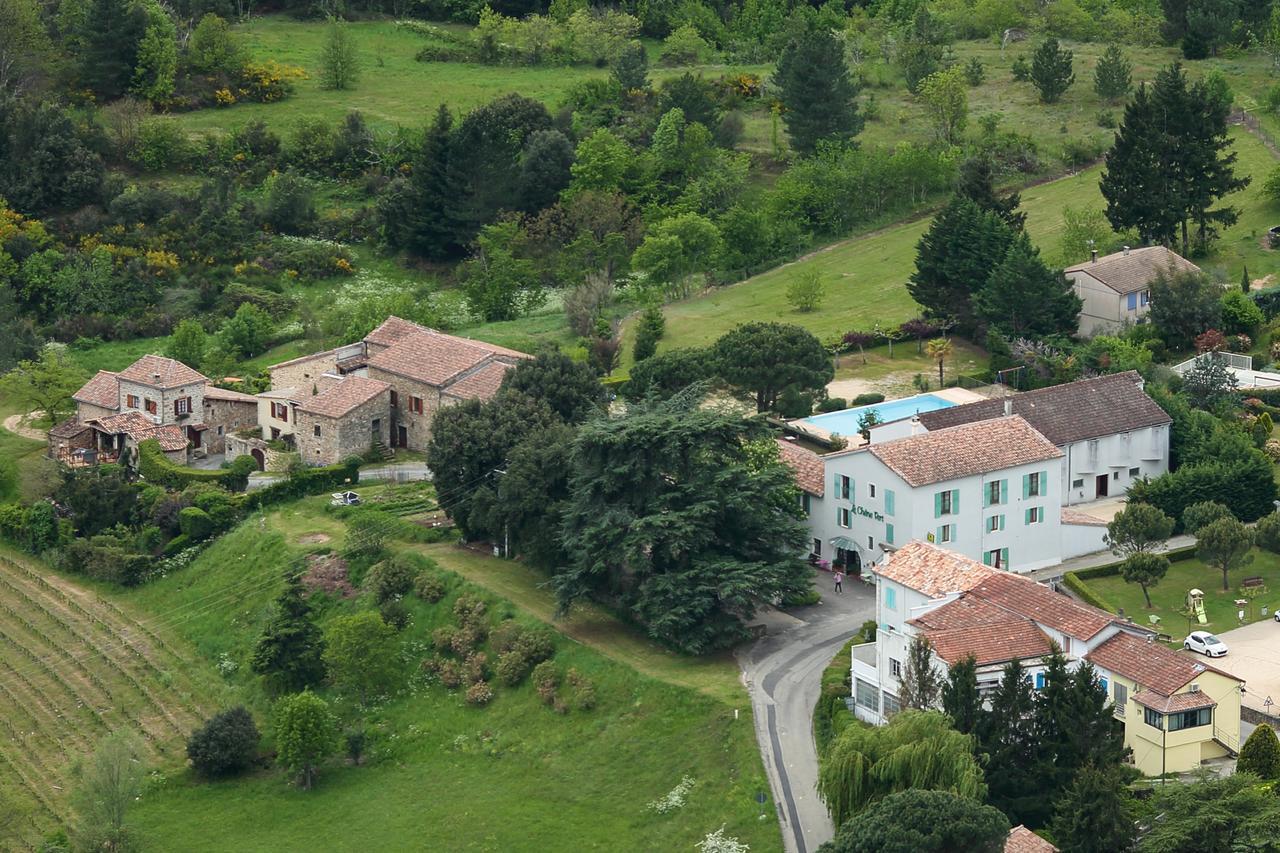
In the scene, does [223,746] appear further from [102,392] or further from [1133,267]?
[1133,267]

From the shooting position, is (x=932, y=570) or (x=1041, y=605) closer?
(x=1041, y=605)

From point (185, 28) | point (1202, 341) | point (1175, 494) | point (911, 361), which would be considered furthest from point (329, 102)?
point (1175, 494)

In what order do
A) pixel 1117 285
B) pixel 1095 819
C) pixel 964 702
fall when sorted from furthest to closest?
pixel 1117 285
pixel 964 702
pixel 1095 819

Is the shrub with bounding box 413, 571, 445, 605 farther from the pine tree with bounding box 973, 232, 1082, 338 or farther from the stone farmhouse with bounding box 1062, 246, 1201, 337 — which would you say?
the stone farmhouse with bounding box 1062, 246, 1201, 337

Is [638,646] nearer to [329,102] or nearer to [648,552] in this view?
[648,552]

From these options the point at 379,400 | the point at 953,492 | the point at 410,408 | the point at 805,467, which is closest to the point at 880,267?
the point at 410,408

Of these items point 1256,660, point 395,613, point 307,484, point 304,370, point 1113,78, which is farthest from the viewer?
point 1113,78
